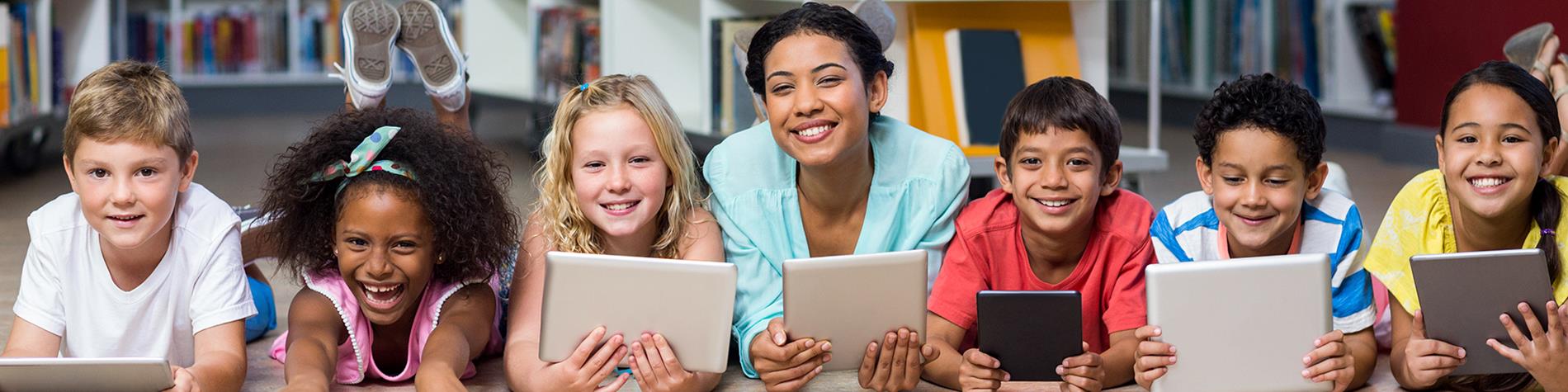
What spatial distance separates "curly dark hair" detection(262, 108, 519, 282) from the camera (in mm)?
1864

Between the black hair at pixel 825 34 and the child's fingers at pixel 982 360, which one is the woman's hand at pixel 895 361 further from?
the black hair at pixel 825 34

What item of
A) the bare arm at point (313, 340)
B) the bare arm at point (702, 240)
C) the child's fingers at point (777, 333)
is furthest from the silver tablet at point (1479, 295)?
the bare arm at point (313, 340)

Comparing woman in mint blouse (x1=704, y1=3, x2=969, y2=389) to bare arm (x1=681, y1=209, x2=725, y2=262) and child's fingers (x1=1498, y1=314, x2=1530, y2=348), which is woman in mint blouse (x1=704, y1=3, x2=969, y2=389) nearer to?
bare arm (x1=681, y1=209, x2=725, y2=262)

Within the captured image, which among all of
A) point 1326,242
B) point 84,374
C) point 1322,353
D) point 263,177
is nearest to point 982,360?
point 1322,353

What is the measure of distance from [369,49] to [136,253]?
2.54ft

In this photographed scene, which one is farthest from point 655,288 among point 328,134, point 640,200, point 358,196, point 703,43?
point 703,43

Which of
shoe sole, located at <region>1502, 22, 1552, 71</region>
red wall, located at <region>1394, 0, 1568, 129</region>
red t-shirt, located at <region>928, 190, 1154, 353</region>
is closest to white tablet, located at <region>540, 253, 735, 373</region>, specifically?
red t-shirt, located at <region>928, 190, 1154, 353</region>

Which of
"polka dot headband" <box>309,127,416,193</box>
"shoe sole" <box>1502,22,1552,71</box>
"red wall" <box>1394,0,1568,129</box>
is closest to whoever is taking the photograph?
"polka dot headband" <box>309,127,416,193</box>

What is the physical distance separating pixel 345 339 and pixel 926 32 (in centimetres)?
143

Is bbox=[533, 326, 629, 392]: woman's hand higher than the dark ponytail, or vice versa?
the dark ponytail

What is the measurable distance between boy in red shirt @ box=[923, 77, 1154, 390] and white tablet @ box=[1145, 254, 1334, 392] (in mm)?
133

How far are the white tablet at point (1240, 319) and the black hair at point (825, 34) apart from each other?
530mm

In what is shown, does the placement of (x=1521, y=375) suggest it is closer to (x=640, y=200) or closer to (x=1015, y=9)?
(x=640, y=200)

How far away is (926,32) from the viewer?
2.95 meters
